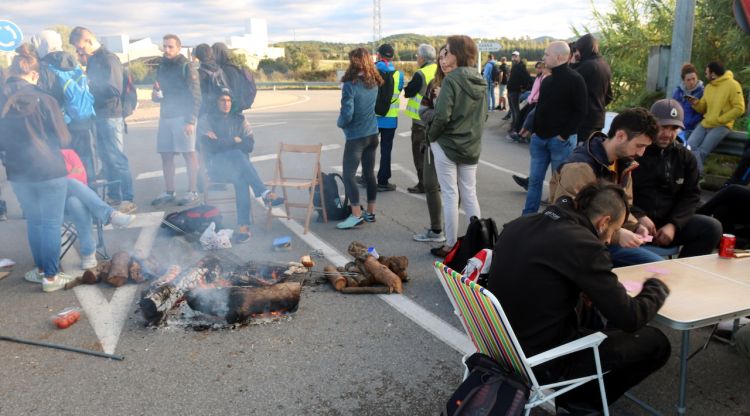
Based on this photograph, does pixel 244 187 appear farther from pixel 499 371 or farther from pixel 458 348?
pixel 499 371

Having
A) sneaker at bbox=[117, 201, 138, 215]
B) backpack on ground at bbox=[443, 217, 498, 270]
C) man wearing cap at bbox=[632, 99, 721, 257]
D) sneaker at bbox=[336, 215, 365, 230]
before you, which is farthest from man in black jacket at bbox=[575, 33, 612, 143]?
sneaker at bbox=[117, 201, 138, 215]

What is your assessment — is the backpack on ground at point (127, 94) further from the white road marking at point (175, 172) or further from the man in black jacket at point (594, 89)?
the man in black jacket at point (594, 89)

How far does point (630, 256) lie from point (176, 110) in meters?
5.62

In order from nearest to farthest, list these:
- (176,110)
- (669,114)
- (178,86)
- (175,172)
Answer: (669,114) < (178,86) < (176,110) < (175,172)

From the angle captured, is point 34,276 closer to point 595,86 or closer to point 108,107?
point 108,107

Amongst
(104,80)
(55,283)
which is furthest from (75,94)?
(55,283)

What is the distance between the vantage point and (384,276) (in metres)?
4.61

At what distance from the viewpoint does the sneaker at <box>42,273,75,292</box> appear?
4.66m

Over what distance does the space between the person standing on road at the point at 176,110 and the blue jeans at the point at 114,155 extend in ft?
1.38

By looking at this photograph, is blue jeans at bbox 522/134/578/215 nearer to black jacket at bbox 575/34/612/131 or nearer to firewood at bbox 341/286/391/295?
black jacket at bbox 575/34/612/131

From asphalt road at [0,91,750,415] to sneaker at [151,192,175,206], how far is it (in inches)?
74.9

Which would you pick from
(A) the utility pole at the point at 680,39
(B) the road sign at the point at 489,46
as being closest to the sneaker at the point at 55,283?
(A) the utility pole at the point at 680,39

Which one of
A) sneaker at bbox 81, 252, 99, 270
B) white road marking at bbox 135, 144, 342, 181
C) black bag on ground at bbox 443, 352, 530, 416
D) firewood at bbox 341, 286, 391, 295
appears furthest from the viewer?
white road marking at bbox 135, 144, 342, 181

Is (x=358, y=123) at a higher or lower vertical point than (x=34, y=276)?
higher
